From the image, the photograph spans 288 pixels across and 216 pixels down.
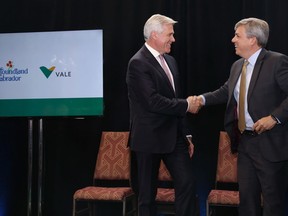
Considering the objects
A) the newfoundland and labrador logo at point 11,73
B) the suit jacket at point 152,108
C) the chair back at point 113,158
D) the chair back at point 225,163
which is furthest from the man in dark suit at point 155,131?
the newfoundland and labrador logo at point 11,73

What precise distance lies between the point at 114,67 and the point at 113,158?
103cm

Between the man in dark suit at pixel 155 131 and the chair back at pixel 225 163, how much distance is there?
126 centimetres

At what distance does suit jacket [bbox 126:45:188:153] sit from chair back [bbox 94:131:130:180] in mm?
1434

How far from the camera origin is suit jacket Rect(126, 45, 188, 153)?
3.58 meters

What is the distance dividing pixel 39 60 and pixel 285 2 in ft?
8.54

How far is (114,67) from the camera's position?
545 cm

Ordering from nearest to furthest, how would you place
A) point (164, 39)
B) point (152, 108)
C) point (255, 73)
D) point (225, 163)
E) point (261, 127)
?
1. point (261, 127)
2. point (255, 73)
3. point (152, 108)
4. point (164, 39)
5. point (225, 163)

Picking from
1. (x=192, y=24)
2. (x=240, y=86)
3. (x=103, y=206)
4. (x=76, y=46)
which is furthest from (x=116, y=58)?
(x=240, y=86)

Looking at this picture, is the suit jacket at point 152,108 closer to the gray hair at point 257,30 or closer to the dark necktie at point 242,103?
the dark necktie at point 242,103

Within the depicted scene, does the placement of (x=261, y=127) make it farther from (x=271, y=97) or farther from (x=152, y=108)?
(x=152, y=108)

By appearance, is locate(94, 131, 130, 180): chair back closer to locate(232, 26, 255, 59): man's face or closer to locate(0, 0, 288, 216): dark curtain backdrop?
locate(0, 0, 288, 216): dark curtain backdrop

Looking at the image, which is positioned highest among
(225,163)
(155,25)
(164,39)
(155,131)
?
(155,25)

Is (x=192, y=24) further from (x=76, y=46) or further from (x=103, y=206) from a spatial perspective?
(x=103, y=206)

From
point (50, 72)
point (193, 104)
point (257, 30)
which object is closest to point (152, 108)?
point (193, 104)
